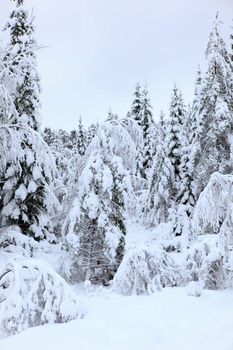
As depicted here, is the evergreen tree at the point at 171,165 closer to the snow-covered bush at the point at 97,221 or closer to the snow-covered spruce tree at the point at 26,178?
the snow-covered spruce tree at the point at 26,178

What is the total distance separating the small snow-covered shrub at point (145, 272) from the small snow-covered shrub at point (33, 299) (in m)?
3.24

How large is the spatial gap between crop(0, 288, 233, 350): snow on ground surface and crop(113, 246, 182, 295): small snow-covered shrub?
6.21ft

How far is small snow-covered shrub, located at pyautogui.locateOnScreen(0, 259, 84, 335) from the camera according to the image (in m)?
7.02

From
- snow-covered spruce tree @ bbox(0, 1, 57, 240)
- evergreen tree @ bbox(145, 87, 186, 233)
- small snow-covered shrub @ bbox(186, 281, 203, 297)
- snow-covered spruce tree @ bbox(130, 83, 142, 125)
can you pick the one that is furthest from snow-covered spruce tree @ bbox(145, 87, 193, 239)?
snow-covered spruce tree @ bbox(130, 83, 142, 125)

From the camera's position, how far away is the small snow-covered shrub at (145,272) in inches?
423

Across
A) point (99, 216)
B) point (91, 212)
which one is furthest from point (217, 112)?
point (91, 212)

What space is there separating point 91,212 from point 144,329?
7.24m

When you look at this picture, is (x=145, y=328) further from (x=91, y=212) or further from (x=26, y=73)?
(x=26, y=73)

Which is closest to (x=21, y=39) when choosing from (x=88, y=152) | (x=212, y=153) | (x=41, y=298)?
(x=88, y=152)

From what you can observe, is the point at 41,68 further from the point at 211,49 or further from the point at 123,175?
the point at 211,49

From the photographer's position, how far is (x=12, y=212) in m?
14.4

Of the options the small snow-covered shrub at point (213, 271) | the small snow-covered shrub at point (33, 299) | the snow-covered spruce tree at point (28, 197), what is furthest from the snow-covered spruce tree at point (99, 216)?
the small snow-covered shrub at point (33, 299)

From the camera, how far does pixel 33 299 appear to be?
7.45 metres

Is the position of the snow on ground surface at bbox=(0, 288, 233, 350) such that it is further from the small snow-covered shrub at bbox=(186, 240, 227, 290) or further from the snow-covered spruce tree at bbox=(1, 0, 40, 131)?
the snow-covered spruce tree at bbox=(1, 0, 40, 131)
